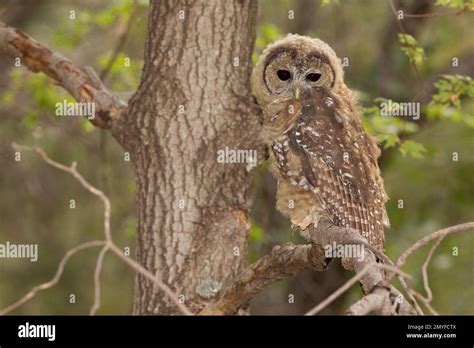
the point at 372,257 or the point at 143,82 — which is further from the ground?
the point at 143,82

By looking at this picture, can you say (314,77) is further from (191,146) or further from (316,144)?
(191,146)

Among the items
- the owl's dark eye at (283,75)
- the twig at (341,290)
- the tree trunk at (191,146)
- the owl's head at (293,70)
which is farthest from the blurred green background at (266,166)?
Answer: the twig at (341,290)

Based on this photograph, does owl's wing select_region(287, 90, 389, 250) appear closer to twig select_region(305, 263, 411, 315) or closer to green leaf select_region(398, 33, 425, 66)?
green leaf select_region(398, 33, 425, 66)

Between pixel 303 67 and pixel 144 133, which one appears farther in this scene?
pixel 303 67

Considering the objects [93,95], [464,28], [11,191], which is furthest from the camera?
[11,191]

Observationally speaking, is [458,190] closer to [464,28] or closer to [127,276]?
[464,28]

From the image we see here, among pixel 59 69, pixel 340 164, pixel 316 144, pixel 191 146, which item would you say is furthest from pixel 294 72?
pixel 59 69

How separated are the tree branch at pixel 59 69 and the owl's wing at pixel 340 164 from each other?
123 centimetres

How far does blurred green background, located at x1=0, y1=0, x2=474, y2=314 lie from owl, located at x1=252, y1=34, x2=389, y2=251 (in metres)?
0.78

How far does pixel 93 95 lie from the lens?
5148mm

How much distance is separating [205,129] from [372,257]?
5.74 feet

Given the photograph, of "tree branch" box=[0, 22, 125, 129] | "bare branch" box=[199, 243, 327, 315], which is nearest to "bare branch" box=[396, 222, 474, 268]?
"bare branch" box=[199, 243, 327, 315]
